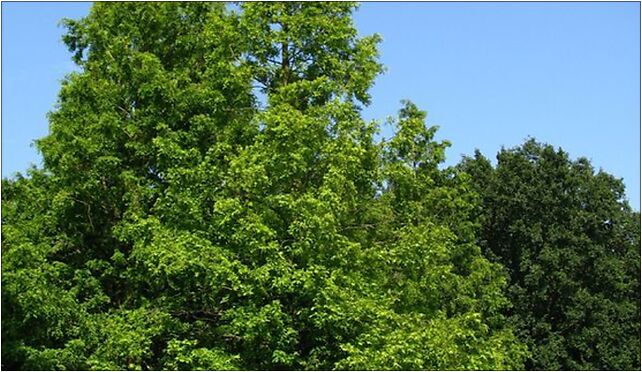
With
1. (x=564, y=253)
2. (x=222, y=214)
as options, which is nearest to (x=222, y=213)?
(x=222, y=214)

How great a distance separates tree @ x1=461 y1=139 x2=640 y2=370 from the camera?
113 feet

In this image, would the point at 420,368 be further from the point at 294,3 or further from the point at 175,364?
the point at 294,3

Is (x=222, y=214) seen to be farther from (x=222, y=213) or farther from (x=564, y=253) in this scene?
(x=564, y=253)

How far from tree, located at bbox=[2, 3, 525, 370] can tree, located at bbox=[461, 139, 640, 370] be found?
1509 cm

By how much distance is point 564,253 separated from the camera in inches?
1391

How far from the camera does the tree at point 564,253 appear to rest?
1361 inches

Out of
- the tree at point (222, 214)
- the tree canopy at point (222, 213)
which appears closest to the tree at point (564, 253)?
the tree canopy at point (222, 213)

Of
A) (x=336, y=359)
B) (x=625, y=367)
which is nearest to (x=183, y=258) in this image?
(x=336, y=359)

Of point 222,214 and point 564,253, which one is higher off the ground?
point 564,253

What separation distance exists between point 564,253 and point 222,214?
2147 centimetres

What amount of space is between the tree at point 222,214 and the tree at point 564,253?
15.1 m

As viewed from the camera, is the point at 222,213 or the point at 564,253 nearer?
the point at 222,213

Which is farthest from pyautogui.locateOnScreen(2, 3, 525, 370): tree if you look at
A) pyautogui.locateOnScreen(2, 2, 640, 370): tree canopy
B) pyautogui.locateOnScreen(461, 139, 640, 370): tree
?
pyautogui.locateOnScreen(461, 139, 640, 370): tree

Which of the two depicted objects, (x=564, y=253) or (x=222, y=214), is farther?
(x=564, y=253)
